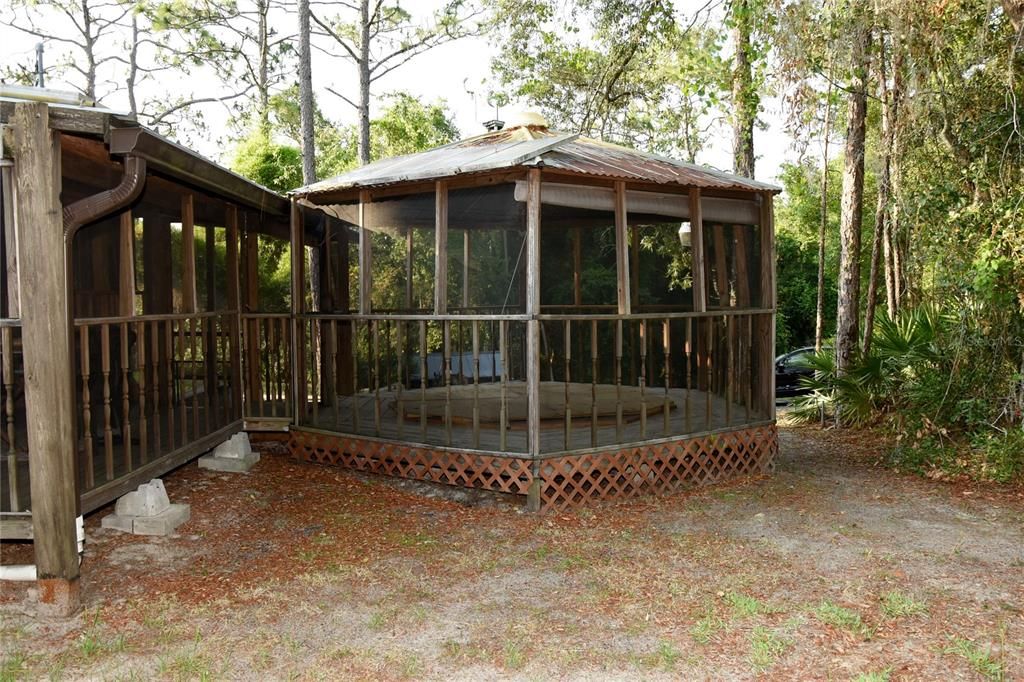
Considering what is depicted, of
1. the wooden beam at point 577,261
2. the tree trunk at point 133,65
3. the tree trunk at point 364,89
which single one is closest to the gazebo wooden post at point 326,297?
the wooden beam at point 577,261

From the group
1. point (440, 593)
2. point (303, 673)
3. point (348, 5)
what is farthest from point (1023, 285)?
point (348, 5)

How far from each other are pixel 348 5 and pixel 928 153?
41.8 feet

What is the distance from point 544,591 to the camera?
4.55m

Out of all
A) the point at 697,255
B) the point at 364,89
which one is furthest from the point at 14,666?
the point at 364,89

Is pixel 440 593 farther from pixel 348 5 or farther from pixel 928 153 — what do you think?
pixel 348 5

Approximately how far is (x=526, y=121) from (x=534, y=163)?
8.05 ft

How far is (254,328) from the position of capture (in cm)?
775

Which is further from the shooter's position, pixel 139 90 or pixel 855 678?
pixel 139 90

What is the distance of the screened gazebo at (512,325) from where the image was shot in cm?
628

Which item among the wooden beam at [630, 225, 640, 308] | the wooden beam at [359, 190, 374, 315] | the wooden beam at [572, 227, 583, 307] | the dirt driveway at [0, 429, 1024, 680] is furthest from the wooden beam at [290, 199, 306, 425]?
the wooden beam at [630, 225, 640, 308]

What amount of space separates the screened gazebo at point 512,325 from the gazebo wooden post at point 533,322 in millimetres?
14

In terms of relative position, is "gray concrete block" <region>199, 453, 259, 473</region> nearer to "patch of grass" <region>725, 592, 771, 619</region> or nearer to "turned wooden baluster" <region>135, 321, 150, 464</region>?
"turned wooden baluster" <region>135, 321, 150, 464</region>

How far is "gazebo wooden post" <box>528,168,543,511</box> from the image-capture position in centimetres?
596

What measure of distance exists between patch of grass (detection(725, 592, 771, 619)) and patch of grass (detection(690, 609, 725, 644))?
130 millimetres
